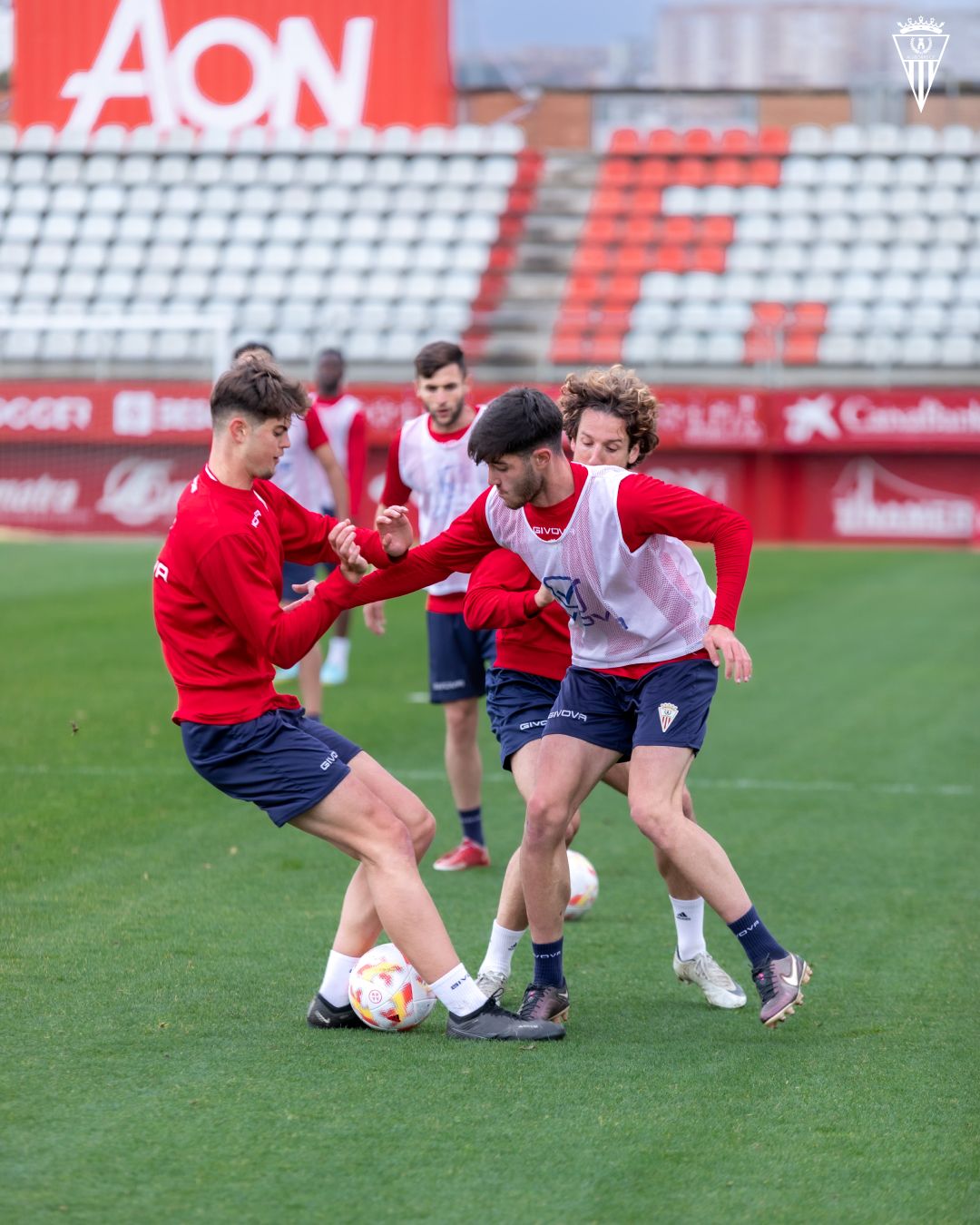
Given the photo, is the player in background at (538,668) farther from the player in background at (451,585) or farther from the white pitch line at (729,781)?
the white pitch line at (729,781)

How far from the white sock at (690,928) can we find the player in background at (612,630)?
47 cm

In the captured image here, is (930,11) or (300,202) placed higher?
(930,11)

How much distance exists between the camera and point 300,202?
31.0 metres

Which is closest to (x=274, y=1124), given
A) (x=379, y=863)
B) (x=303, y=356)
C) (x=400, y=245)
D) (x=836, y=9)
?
(x=379, y=863)

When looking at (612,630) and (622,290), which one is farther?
(622,290)

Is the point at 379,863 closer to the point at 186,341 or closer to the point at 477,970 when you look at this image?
the point at 477,970

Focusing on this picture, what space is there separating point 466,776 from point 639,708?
239 centimetres

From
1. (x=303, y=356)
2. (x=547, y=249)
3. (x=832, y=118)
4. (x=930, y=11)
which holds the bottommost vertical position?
(x=303, y=356)

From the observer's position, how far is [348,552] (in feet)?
15.5

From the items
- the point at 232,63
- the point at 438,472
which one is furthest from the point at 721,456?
the point at 438,472

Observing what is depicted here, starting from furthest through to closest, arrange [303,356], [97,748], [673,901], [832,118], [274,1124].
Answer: [832,118] → [303,356] → [97,748] → [673,901] → [274,1124]

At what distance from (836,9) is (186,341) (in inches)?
1317

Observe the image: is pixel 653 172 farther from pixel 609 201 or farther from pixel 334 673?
pixel 334 673

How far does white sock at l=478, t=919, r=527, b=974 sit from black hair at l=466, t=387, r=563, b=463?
158cm
